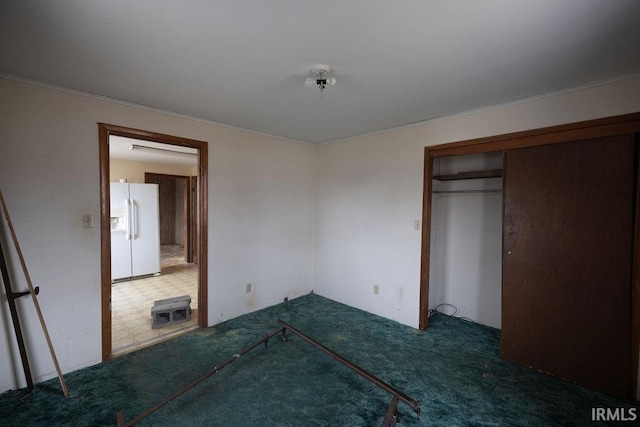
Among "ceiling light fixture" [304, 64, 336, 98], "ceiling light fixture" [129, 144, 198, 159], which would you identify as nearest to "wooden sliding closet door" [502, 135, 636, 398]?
"ceiling light fixture" [304, 64, 336, 98]

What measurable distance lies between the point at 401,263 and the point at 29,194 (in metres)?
3.62

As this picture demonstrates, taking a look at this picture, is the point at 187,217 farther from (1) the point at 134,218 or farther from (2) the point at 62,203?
(2) the point at 62,203

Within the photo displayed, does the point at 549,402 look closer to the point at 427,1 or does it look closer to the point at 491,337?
the point at 491,337

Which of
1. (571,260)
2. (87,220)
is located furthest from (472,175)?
(87,220)

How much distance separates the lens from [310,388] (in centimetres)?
212

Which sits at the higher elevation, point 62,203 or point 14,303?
point 62,203

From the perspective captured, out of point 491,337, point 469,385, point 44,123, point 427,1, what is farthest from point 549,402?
point 44,123

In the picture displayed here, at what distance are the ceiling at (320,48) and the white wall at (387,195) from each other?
19cm

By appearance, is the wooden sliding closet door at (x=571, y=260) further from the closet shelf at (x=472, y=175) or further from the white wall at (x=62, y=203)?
the white wall at (x=62, y=203)

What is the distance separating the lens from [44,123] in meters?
2.17

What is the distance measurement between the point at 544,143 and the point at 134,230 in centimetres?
612

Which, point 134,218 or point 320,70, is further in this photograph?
point 134,218

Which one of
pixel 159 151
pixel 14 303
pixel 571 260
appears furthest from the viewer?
pixel 159 151

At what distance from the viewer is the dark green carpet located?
183 cm
